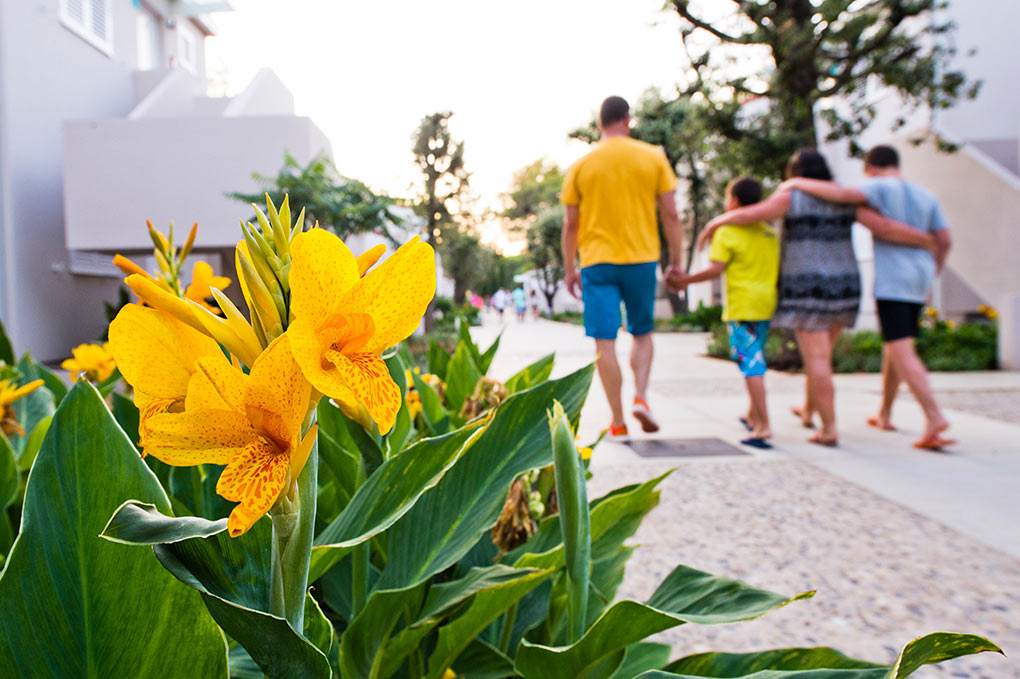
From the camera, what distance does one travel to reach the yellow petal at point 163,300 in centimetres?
40

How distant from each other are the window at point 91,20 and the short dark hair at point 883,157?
39.4 ft

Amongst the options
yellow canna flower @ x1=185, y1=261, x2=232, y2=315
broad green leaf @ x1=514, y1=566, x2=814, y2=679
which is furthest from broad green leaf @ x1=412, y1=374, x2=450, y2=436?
broad green leaf @ x1=514, y1=566, x2=814, y2=679

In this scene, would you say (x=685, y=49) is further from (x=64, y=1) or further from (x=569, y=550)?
(x=569, y=550)

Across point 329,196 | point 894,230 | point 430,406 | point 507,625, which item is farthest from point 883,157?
point 329,196

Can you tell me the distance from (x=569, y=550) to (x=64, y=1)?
13604mm

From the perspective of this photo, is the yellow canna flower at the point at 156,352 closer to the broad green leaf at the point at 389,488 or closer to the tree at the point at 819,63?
the broad green leaf at the point at 389,488

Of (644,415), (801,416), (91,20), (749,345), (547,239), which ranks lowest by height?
(801,416)

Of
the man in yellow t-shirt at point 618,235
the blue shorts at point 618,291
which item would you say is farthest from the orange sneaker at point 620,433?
the blue shorts at point 618,291

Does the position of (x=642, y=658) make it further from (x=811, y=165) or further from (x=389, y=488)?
(x=811, y=165)

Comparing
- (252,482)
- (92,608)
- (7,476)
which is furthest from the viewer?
(7,476)

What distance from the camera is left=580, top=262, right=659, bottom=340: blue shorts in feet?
13.3

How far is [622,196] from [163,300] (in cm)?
384

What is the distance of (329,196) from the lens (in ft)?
35.4

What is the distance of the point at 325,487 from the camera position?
861 millimetres
